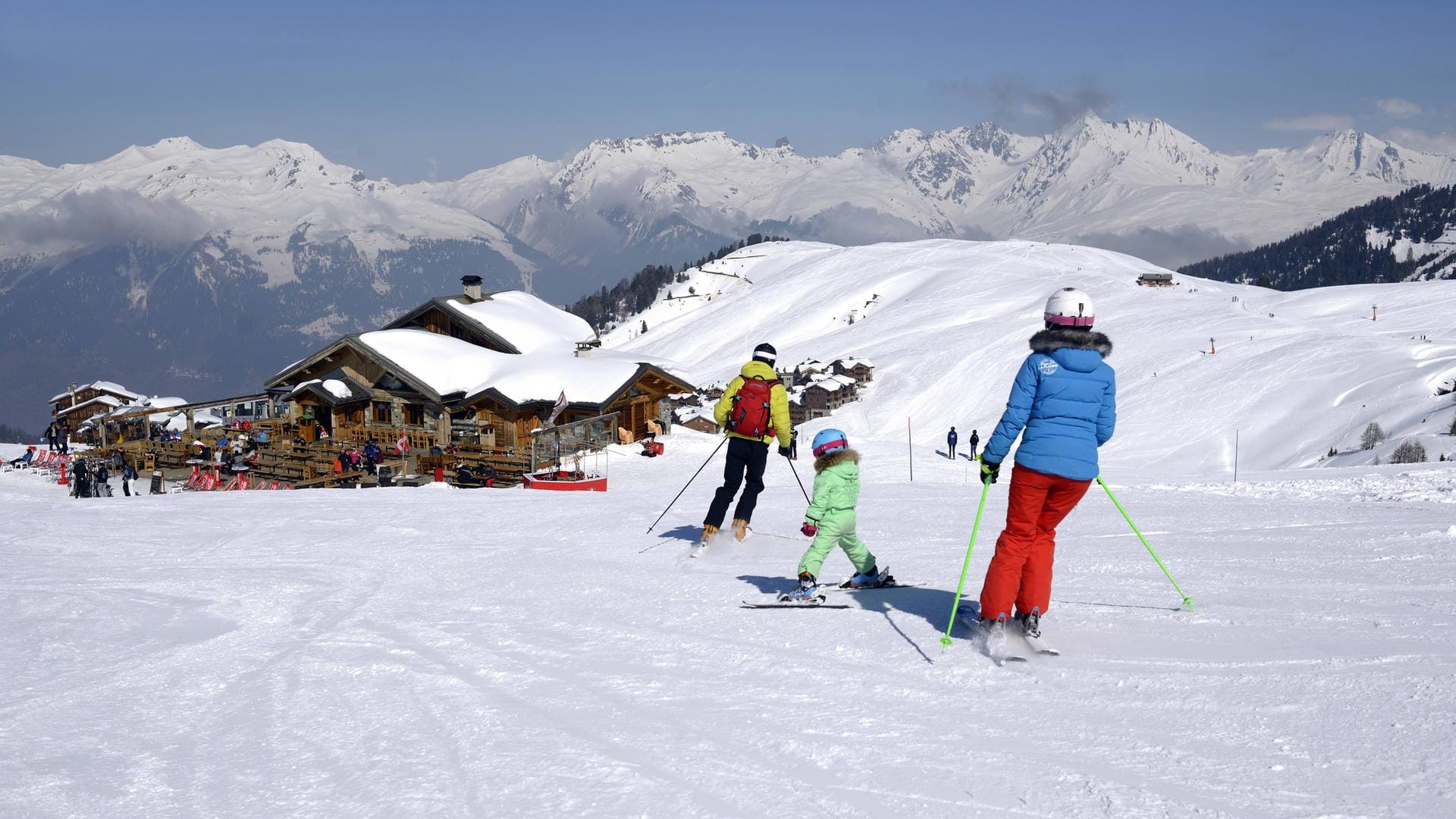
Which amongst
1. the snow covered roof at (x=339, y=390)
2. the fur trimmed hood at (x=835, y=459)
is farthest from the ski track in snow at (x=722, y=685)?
the snow covered roof at (x=339, y=390)

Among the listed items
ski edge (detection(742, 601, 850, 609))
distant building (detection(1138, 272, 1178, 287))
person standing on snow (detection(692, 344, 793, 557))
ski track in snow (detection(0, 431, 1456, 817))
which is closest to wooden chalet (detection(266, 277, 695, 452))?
person standing on snow (detection(692, 344, 793, 557))

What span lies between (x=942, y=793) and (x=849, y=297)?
10970 cm

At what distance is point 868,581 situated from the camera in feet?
27.0

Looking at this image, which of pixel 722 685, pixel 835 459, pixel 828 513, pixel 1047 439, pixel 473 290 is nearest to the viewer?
pixel 722 685

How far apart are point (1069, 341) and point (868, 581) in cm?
299

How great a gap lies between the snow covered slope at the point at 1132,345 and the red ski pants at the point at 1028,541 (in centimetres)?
2386

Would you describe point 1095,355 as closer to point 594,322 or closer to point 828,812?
point 828,812

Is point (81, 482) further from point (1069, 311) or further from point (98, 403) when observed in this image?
point (98, 403)

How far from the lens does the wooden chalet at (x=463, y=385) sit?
35.3 m

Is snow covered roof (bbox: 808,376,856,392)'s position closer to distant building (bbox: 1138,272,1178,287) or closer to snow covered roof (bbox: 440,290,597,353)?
snow covered roof (bbox: 440,290,597,353)

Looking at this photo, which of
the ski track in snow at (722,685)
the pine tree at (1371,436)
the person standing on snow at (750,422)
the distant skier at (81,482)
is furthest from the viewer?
the pine tree at (1371,436)

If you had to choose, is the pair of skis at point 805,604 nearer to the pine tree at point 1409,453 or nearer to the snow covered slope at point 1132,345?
the pine tree at point 1409,453

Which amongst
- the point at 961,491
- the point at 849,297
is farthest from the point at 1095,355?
the point at 849,297

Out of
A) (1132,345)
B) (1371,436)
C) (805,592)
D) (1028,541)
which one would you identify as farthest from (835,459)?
(1132,345)
